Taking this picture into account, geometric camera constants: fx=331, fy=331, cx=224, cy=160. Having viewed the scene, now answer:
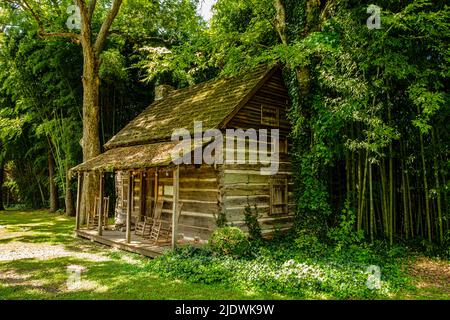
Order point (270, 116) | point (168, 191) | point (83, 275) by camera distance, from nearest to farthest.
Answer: point (83, 275), point (270, 116), point (168, 191)

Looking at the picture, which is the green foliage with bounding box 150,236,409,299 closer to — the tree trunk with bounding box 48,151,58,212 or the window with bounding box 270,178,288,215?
the window with bounding box 270,178,288,215

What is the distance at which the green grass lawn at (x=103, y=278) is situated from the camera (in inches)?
248

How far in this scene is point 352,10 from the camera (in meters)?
9.27

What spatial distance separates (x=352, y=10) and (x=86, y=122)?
12.0 m

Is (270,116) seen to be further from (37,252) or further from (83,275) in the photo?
(37,252)

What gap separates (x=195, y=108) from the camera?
40.5 ft

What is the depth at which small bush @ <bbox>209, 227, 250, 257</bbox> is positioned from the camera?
27.5 feet

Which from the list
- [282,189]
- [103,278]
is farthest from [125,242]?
[282,189]

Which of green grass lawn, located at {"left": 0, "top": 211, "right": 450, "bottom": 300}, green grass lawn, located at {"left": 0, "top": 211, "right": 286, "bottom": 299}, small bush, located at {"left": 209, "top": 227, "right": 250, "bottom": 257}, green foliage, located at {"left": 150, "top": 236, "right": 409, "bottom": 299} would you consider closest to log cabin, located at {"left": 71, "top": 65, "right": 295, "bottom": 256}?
green grass lawn, located at {"left": 0, "top": 211, "right": 286, "bottom": 299}

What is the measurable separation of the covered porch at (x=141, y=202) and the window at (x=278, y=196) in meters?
3.18

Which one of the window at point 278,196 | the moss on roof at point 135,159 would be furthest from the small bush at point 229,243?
the window at point 278,196

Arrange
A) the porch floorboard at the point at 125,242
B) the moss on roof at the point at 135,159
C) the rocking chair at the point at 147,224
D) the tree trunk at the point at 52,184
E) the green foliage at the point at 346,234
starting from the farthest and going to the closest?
the tree trunk at the point at 52,184
the rocking chair at the point at 147,224
the green foliage at the point at 346,234
the porch floorboard at the point at 125,242
the moss on roof at the point at 135,159

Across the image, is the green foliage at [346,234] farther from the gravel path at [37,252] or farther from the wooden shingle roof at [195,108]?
the gravel path at [37,252]

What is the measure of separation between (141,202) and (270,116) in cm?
624
